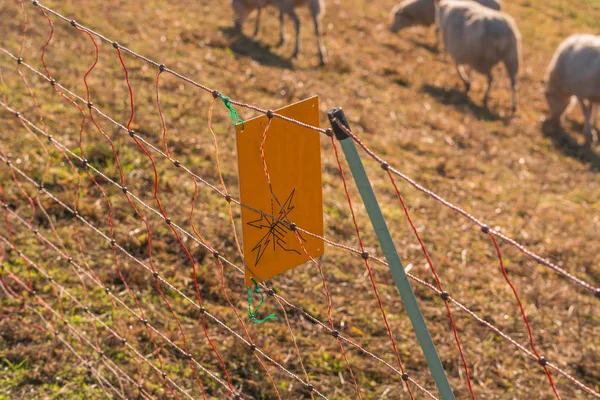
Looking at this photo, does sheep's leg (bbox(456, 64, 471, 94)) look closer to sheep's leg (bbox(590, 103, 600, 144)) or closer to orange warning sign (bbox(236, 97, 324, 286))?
sheep's leg (bbox(590, 103, 600, 144))

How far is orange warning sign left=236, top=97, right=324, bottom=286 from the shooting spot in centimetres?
223

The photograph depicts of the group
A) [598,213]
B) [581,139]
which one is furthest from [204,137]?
[581,139]

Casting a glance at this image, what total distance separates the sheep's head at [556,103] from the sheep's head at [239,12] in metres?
4.58

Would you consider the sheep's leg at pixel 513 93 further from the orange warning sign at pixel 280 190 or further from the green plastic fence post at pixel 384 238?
the green plastic fence post at pixel 384 238

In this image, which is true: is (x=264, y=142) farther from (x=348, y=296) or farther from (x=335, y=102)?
(x=335, y=102)

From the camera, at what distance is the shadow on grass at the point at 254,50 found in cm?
960

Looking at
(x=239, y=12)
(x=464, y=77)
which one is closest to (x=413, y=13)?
(x=464, y=77)

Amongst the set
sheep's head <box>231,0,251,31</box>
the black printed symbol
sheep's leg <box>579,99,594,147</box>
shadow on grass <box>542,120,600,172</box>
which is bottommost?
shadow on grass <box>542,120,600,172</box>

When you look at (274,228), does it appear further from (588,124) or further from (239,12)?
(239,12)

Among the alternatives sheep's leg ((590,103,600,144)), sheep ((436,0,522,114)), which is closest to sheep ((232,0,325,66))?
sheep ((436,0,522,114))

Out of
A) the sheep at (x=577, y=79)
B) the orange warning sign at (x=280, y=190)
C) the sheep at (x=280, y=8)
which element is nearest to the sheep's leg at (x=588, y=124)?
the sheep at (x=577, y=79)

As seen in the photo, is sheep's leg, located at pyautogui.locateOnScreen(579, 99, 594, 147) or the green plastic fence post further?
sheep's leg, located at pyautogui.locateOnScreen(579, 99, 594, 147)

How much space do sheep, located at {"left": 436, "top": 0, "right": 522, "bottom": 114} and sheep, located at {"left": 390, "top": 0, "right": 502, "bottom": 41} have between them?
8.28 ft

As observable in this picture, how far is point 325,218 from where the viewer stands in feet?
18.3
